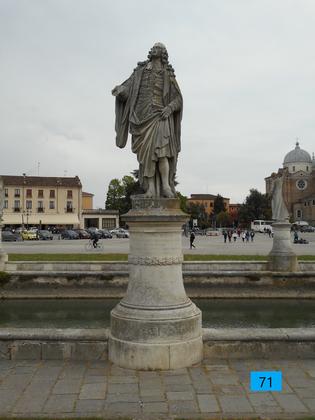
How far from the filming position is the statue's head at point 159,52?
221 inches

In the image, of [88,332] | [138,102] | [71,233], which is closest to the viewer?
[88,332]

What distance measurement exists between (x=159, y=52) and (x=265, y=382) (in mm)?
4395

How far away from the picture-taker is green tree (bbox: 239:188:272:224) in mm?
86938

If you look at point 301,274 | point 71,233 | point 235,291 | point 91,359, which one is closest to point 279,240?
point 301,274

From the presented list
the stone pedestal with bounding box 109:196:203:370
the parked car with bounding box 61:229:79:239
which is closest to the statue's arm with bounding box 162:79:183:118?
the stone pedestal with bounding box 109:196:203:370

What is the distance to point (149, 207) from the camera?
5.25 m

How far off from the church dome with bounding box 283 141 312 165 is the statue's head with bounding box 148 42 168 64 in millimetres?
106944

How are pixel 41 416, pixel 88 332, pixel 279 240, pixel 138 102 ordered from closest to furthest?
pixel 41 416 < pixel 88 332 < pixel 138 102 < pixel 279 240

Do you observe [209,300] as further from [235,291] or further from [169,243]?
[169,243]

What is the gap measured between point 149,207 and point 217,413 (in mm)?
2548

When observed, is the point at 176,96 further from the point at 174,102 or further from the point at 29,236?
the point at 29,236

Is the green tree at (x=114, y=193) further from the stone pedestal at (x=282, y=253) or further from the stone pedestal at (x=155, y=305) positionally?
the stone pedestal at (x=155, y=305)

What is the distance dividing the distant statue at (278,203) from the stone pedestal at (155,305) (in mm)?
11322

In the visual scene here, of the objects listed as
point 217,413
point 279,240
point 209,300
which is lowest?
point 209,300
